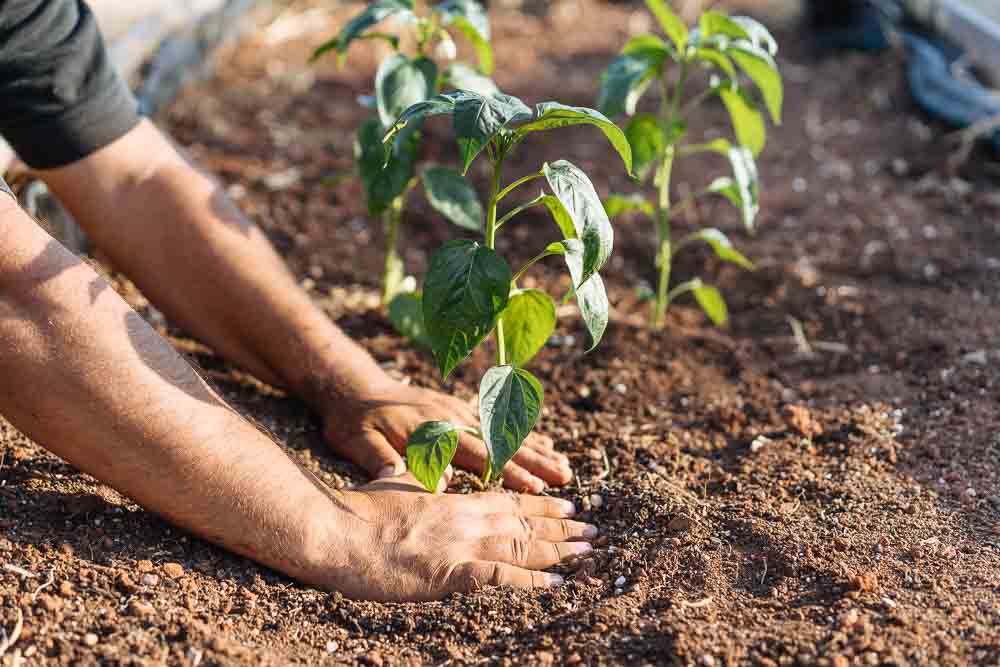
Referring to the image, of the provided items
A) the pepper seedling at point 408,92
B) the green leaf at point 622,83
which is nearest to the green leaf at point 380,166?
the pepper seedling at point 408,92

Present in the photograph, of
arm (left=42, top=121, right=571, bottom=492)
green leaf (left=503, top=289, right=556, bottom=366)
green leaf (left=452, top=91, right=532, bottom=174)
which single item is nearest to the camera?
green leaf (left=452, top=91, right=532, bottom=174)

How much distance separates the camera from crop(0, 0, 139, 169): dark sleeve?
6.00ft

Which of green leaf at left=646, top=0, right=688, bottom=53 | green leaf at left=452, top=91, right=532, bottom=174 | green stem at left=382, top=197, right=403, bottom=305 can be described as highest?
green leaf at left=452, top=91, right=532, bottom=174

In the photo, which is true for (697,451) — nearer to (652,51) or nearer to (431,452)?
(431,452)

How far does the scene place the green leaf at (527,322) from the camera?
1.66 metres

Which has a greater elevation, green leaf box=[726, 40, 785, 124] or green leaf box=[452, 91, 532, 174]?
green leaf box=[452, 91, 532, 174]

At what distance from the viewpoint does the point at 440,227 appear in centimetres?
296

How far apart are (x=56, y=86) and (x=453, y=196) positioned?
759mm

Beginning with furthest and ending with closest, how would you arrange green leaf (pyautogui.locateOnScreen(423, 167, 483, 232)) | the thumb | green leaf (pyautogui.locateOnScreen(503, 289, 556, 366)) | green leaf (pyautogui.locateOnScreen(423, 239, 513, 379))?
green leaf (pyautogui.locateOnScreen(423, 167, 483, 232)), the thumb, green leaf (pyautogui.locateOnScreen(503, 289, 556, 366)), green leaf (pyautogui.locateOnScreen(423, 239, 513, 379))

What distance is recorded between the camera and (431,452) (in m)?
1.59

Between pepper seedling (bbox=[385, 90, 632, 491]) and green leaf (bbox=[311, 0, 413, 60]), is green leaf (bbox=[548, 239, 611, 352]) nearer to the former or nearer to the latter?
pepper seedling (bbox=[385, 90, 632, 491])

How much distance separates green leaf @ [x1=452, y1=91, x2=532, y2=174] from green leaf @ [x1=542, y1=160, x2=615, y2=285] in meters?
0.09

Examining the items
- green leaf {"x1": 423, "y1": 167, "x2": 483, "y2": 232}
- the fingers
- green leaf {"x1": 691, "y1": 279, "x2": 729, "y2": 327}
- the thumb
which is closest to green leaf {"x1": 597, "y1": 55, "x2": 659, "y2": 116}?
green leaf {"x1": 423, "y1": 167, "x2": 483, "y2": 232}

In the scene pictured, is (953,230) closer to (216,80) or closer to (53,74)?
(53,74)
